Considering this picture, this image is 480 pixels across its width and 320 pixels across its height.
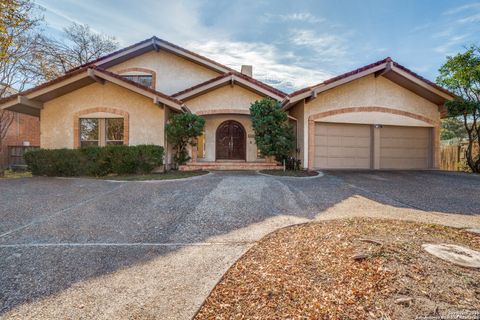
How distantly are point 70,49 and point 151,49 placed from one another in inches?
415

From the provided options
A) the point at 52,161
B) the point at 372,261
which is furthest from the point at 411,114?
the point at 52,161

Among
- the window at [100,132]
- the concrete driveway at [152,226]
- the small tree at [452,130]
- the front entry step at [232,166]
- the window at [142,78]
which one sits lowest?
the concrete driveway at [152,226]

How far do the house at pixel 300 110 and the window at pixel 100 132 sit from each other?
44 mm

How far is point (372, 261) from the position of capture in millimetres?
2934

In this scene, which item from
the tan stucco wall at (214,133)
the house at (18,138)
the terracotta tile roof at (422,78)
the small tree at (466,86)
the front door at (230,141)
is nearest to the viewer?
the small tree at (466,86)

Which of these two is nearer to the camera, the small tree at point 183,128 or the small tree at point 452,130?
the small tree at point 183,128

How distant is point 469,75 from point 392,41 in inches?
142

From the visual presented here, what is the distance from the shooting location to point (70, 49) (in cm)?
2008

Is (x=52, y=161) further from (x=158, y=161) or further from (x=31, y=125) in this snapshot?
(x=31, y=125)

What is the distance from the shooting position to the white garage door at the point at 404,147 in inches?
499

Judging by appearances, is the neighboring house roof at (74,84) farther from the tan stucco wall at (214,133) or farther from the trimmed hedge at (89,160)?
the tan stucco wall at (214,133)

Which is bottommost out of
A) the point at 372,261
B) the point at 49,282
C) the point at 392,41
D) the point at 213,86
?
the point at 49,282

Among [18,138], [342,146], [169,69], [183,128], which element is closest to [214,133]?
[183,128]

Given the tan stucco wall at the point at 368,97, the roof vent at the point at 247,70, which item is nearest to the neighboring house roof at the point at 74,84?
the tan stucco wall at the point at 368,97
